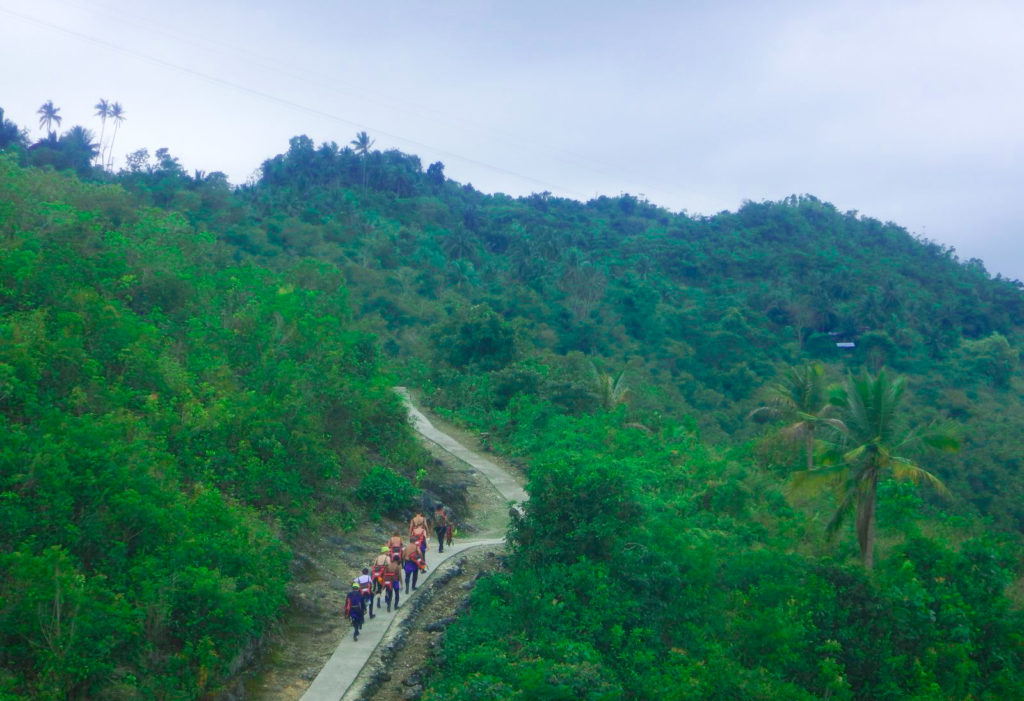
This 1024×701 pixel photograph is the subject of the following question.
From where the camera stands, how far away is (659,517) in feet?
55.9

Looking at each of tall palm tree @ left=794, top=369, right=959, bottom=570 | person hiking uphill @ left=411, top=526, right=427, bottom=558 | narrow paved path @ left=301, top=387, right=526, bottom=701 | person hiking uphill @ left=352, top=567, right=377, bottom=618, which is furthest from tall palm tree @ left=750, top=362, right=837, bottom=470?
person hiking uphill @ left=352, top=567, right=377, bottom=618

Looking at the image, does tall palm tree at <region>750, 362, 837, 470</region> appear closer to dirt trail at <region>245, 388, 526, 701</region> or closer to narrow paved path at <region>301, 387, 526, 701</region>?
dirt trail at <region>245, 388, 526, 701</region>

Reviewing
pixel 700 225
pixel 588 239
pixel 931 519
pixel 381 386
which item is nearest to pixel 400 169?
pixel 588 239

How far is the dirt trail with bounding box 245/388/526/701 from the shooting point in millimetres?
10969

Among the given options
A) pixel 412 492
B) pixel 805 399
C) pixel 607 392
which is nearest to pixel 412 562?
pixel 412 492

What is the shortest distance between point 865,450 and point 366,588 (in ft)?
32.1

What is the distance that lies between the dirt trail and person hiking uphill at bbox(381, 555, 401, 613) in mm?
193

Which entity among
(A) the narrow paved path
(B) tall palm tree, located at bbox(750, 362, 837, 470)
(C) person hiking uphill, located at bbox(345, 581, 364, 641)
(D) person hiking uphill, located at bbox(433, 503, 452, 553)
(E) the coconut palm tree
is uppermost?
(B) tall palm tree, located at bbox(750, 362, 837, 470)

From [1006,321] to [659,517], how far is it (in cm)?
5315

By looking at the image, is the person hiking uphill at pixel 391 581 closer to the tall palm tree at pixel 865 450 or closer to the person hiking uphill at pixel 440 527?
the person hiking uphill at pixel 440 527

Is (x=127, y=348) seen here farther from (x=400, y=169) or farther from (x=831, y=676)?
(x=400, y=169)

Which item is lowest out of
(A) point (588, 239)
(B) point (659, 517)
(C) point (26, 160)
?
(B) point (659, 517)

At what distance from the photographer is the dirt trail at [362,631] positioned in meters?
11.0

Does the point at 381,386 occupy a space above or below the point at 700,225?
below
